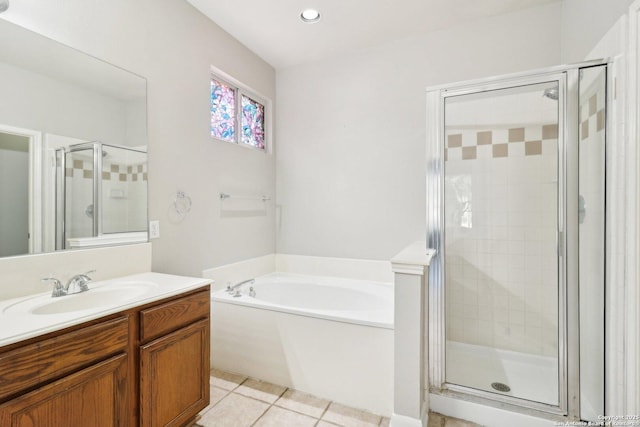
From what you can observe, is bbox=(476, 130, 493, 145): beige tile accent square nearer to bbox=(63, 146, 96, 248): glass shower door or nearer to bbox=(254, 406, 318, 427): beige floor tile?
bbox=(254, 406, 318, 427): beige floor tile

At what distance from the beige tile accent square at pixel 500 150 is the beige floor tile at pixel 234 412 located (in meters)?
2.30

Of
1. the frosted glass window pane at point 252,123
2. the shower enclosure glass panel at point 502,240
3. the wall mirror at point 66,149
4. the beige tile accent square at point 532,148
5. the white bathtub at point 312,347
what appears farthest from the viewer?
the frosted glass window pane at point 252,123

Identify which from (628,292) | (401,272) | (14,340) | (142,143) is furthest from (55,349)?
(628,292)

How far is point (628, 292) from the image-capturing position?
1.37m

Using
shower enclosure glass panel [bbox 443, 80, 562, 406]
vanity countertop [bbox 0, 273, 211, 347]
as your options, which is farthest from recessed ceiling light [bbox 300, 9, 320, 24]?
vanity countertop [bbox 0, 273, 211, 347]

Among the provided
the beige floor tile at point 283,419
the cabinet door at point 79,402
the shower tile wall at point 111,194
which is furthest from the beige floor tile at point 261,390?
the shower tile wall at point 111,194

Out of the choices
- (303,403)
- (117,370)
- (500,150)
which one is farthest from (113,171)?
(500,150)

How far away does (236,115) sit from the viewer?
2854 mm

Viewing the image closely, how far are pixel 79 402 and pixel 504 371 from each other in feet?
7.79

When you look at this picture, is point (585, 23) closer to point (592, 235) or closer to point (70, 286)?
point (592, 235)

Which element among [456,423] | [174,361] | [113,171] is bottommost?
[456,423]

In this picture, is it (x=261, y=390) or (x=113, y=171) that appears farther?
(x=261, y=390)

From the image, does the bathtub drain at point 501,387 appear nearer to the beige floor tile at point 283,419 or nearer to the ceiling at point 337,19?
the beige floor tile at point 283,419

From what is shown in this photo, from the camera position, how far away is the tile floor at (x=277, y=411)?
1.69m
